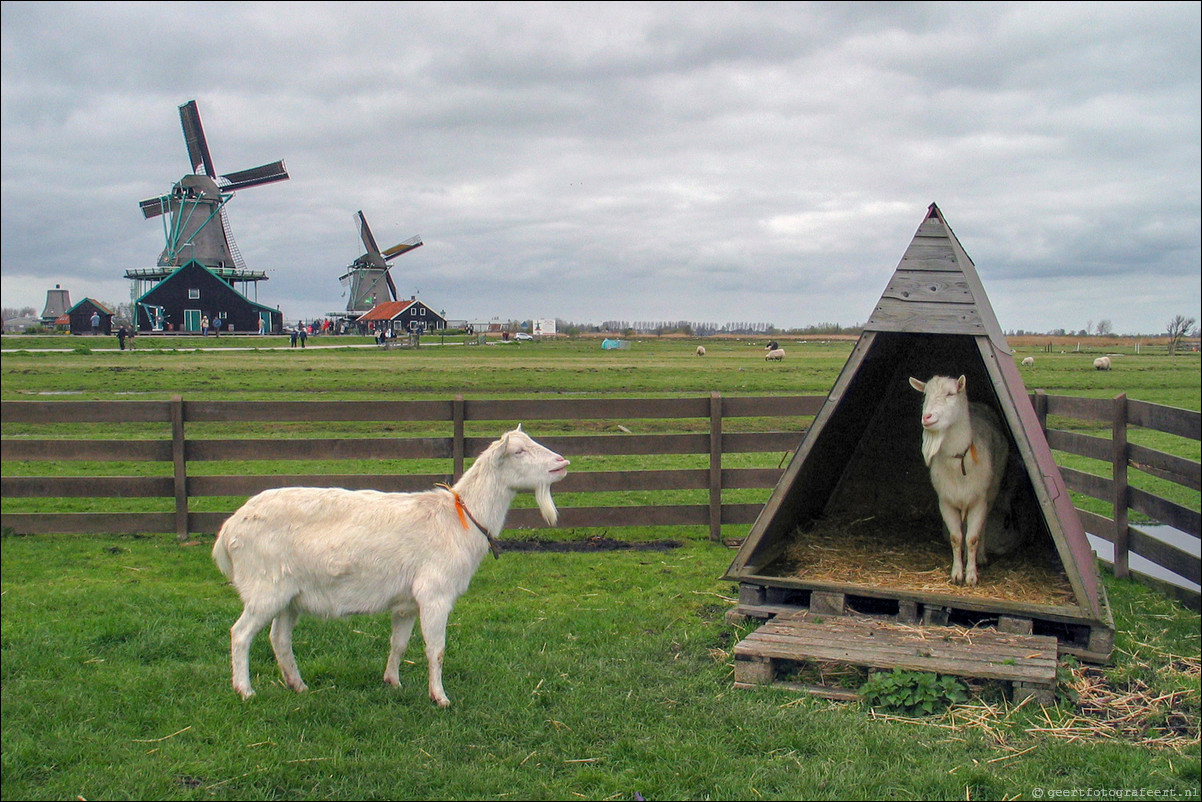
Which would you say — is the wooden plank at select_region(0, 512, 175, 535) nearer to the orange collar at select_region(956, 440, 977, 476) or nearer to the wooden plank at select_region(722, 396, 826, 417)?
the wooden plank at select_region(722, 396, 826, 417)

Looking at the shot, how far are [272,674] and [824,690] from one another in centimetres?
369

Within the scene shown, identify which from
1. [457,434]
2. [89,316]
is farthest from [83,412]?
[89,316]

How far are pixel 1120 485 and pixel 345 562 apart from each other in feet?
24.4

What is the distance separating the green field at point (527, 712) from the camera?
14.1ft

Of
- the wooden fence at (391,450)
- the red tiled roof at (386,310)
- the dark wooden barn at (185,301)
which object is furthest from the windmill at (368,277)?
the wooden fence at (391,450)

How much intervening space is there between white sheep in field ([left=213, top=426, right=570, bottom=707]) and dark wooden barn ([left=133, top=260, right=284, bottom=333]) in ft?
217

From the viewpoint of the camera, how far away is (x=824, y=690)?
5.53 metres

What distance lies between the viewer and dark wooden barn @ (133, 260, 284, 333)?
64312 millimetres

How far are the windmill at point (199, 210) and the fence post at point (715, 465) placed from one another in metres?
71.3

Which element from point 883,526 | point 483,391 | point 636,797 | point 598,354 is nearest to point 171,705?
point 636,797

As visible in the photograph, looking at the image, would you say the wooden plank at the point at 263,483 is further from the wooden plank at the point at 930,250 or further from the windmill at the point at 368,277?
the windmill at the point at 368,277

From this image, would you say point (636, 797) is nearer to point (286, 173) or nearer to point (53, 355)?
point (53, 355)

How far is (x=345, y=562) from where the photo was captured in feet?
17.2

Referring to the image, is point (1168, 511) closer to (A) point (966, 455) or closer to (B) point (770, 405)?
(A) point (966, 455)
